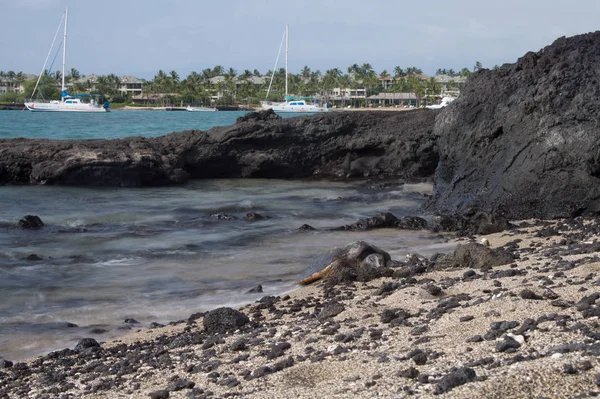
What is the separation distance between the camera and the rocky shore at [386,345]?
553cm

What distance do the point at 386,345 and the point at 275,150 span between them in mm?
23671

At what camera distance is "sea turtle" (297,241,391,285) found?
11227 mm

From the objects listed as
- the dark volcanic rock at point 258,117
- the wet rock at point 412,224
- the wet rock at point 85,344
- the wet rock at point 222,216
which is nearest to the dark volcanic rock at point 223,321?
the wet rock at point 85,344

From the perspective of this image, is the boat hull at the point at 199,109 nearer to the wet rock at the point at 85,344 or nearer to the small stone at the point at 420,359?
the wet rock at the point at 85,344

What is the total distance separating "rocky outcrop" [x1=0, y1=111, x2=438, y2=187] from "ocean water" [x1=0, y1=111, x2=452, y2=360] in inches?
84.8

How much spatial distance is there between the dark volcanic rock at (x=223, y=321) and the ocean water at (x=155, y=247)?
1.47 m

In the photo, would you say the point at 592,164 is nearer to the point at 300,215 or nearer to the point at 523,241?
the point at 523,241

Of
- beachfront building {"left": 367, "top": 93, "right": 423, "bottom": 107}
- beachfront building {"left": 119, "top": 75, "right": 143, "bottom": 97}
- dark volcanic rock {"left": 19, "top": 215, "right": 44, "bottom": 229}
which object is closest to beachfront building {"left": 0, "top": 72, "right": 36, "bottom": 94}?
beachfront building {"left": 119, "top": 75, "right": 143, "bottom": 97}

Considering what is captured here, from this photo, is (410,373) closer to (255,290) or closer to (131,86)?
(255,290)

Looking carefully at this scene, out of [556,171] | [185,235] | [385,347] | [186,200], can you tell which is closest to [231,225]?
[185,235]

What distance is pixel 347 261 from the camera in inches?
448

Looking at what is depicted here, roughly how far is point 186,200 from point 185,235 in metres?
6.54

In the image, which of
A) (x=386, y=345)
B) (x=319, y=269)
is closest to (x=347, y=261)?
(x=319, y=269)

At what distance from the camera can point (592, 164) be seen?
1470 centimetres
